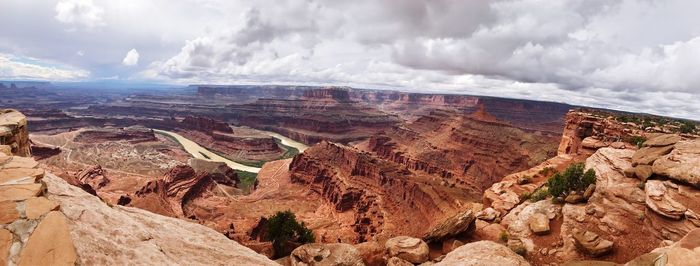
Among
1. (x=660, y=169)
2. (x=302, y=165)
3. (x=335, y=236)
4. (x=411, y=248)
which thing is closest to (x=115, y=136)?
(x=302, y=165)

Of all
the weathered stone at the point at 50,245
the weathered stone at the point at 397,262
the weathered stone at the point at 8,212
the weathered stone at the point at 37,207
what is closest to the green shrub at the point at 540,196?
the weathered stone at the point at 397,262

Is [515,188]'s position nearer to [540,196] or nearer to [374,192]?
[540,196]

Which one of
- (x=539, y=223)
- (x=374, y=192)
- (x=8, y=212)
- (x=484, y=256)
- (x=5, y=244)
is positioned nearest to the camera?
(x=5, y=244)

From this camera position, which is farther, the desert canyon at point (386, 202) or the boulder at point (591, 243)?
the boulder at point (591, 243)

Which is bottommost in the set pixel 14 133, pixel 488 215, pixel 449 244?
pixel 449 244

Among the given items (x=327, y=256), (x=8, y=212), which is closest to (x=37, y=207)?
(x=8, y=212)

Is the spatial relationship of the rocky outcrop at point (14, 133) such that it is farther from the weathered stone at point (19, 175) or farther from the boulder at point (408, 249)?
the boulder at point (408, 249)

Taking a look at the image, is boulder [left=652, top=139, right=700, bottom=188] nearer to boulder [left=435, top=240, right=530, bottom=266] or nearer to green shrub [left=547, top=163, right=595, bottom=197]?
green shrub [left=547, top=163, right=595, bottom=197]
